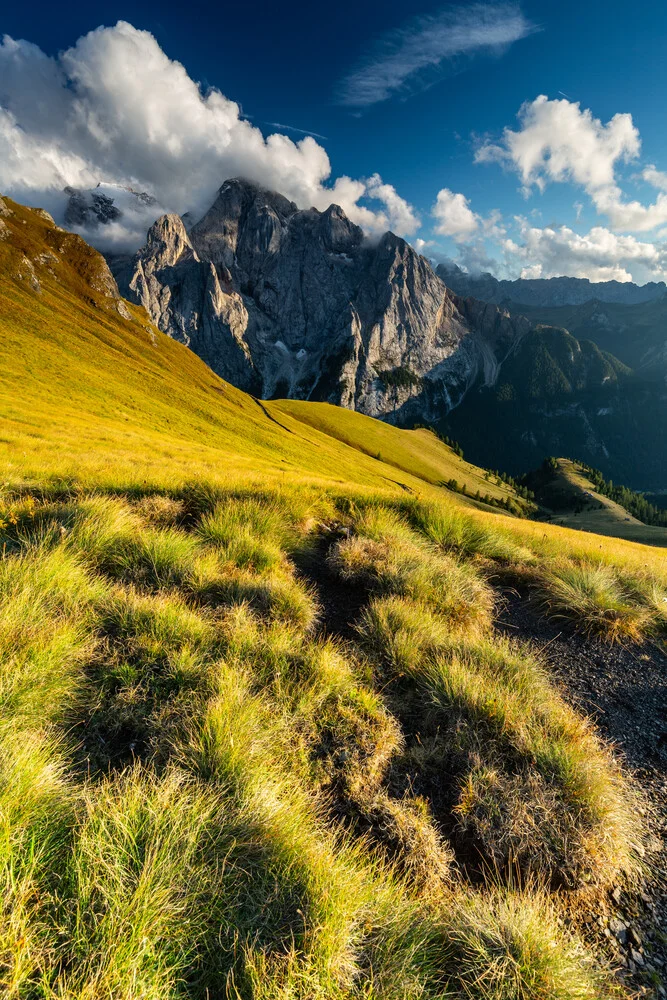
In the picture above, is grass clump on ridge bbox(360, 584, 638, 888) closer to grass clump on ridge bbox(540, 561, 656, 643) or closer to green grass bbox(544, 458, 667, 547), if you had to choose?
grass clump on ridge bbox(540, 561, 656, 643)

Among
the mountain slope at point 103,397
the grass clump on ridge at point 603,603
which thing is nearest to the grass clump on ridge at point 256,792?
the grass clump on ridge at point 603,603

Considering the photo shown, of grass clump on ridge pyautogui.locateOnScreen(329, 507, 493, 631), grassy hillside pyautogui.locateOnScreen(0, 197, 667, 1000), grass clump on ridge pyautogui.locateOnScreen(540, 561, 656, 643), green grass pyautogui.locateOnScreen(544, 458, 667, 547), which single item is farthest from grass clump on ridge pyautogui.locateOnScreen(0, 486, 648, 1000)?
green grass pyautogui.locateOnScreen(544, 458, 667, 547)

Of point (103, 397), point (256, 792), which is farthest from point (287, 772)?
point (103, 397)

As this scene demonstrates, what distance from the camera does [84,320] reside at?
10350cm

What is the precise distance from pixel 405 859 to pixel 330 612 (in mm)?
3482

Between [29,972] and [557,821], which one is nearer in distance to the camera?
[29,972]

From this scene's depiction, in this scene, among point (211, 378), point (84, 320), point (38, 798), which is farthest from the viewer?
point (211, 378)

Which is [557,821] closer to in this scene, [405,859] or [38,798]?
[405,859]

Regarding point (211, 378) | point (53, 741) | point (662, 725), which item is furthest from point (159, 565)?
point (211, 378)

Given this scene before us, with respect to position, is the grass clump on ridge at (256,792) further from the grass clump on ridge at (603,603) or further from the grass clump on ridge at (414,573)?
the grass clump on ridge at (603,603)

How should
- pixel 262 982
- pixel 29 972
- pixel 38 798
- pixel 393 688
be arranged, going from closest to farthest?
pixel 29 972 → pixel 262 982 → pixel 38 798 → pixel 393 688

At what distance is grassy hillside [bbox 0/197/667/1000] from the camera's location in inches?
85.4

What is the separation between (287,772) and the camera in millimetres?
3395

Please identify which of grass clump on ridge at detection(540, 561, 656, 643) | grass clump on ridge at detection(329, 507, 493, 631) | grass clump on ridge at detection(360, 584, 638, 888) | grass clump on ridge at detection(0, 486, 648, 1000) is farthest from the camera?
grass clump on ridge at detection(540, 561, 656, 643)
